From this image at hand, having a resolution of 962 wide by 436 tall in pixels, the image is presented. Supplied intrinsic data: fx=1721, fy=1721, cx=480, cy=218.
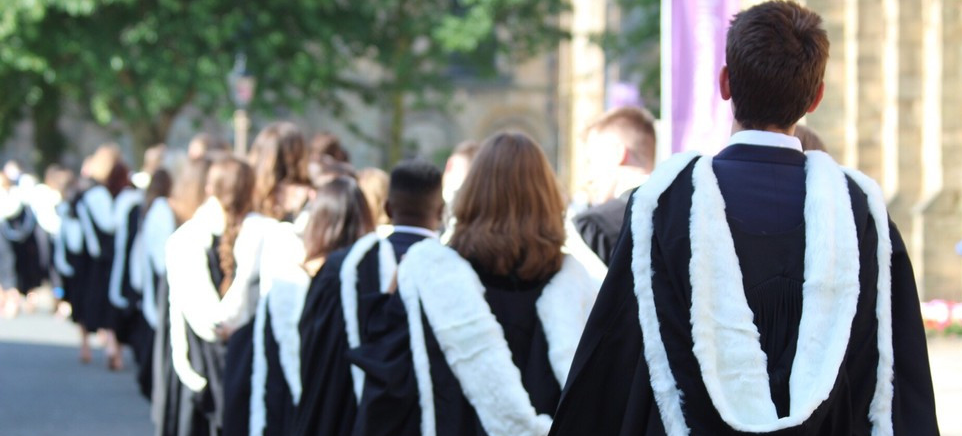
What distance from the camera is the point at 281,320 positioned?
6656 mm

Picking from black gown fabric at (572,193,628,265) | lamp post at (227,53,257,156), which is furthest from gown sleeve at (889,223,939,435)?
lamp post at (227,53,257,156)

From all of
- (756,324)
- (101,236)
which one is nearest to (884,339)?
(756,324)

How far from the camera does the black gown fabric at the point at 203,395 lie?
311 inches

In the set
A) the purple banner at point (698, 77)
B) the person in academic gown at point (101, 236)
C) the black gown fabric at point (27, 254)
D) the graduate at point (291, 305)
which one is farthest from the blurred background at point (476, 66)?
the person in academic gown at point (101, 236)

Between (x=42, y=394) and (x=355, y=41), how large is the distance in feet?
56.9

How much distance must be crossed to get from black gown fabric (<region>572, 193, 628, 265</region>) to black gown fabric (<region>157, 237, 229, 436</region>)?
7.17 feet

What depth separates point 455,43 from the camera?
102ft

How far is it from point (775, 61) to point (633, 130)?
124 inches

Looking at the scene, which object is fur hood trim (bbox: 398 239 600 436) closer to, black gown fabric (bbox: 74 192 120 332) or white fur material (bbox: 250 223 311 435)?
white fur material (bbox: 250 223 311 435)

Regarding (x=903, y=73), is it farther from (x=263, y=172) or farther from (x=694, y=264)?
(x=694, y=264)

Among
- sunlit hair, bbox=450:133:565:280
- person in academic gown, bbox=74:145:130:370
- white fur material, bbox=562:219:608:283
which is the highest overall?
sunlit hair, bbox=450:133:565:280

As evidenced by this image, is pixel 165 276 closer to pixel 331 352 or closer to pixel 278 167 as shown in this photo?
pixel 278 167

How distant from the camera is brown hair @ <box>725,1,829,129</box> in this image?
3.47 meters

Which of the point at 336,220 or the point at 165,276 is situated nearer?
the point at 336,220
